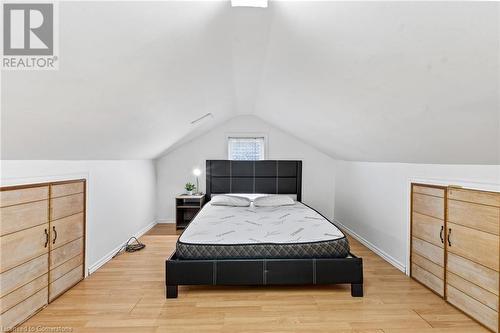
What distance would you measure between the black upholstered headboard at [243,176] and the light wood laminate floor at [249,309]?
7.80 ft

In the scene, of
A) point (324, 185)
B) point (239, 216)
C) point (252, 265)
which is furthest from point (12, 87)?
point (324, 185)

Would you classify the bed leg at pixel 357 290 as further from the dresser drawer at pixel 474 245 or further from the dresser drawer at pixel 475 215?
the dresser drawer at pixel 475 215

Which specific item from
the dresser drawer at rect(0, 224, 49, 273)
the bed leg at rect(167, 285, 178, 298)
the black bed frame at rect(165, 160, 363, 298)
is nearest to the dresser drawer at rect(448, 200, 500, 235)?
the black bed frame at rect(165, 160, 363, 298)

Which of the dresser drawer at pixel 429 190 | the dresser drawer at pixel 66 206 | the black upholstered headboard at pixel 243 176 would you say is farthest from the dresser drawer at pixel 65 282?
the dresser drawer at pixel 429 190

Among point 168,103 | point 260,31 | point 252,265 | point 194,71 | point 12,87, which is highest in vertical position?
point 260,31

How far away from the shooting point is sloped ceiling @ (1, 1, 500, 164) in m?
1.25

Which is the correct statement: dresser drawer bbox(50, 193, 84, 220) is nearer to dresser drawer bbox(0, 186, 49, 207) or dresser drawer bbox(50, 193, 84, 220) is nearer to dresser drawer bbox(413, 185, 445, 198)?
dresser drawer bbox(0, 186, 49, 207)

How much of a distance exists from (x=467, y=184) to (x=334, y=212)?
3067 mm

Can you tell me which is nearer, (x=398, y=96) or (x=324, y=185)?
(x=398, y=96)

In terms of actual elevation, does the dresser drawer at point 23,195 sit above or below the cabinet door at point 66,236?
above

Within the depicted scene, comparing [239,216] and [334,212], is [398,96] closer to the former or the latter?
[239,216]

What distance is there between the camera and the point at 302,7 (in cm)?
147

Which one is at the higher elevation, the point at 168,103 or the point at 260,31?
the point at 260,31

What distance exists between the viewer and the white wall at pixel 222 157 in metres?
5.00
